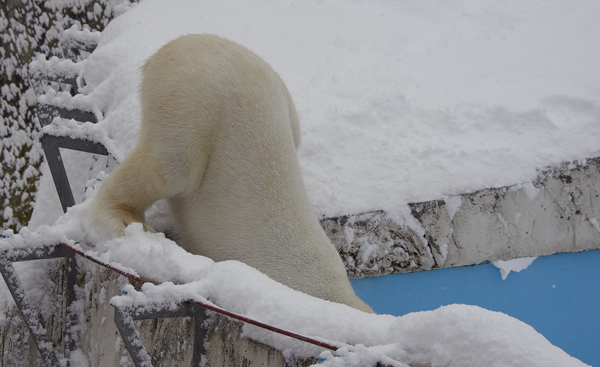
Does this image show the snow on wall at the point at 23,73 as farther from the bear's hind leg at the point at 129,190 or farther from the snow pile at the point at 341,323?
the snow pile at the point at 341,323

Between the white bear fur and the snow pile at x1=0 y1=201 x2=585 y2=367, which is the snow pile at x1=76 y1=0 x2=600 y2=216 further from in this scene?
the snow pile at x1=0 y1=201 x2=585 y2=367

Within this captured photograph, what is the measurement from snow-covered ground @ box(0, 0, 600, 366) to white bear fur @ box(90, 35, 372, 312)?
22 cm

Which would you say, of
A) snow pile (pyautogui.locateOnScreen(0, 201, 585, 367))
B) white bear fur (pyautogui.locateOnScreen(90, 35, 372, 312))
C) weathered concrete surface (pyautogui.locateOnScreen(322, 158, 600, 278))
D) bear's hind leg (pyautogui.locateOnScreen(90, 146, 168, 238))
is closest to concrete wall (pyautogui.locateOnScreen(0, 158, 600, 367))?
weathered concrete surface (pyautogui.locateOnScreen(322, 158, 600, 278))

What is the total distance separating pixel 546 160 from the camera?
2.45 m

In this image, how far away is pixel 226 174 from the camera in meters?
1.88

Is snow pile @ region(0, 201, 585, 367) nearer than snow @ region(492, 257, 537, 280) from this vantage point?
Yes

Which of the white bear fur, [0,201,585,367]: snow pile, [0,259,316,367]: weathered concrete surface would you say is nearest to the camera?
[0,201,585,367]: snow pile

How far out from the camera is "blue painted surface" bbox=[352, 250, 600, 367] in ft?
7.30

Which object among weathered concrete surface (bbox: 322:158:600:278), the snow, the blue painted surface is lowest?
the blue painted surface

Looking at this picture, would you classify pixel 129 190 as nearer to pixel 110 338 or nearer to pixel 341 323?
pixel 110 338

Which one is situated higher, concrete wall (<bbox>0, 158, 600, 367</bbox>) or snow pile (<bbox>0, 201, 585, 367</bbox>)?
snow pile (<bbox>0, 201, 585, 367</bbox>)

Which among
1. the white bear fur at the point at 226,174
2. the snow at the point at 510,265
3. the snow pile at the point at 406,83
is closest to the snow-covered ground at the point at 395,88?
the snow pile at the point at 406,83

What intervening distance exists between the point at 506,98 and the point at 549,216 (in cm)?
82

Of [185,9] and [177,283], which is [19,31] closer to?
[185,9]
